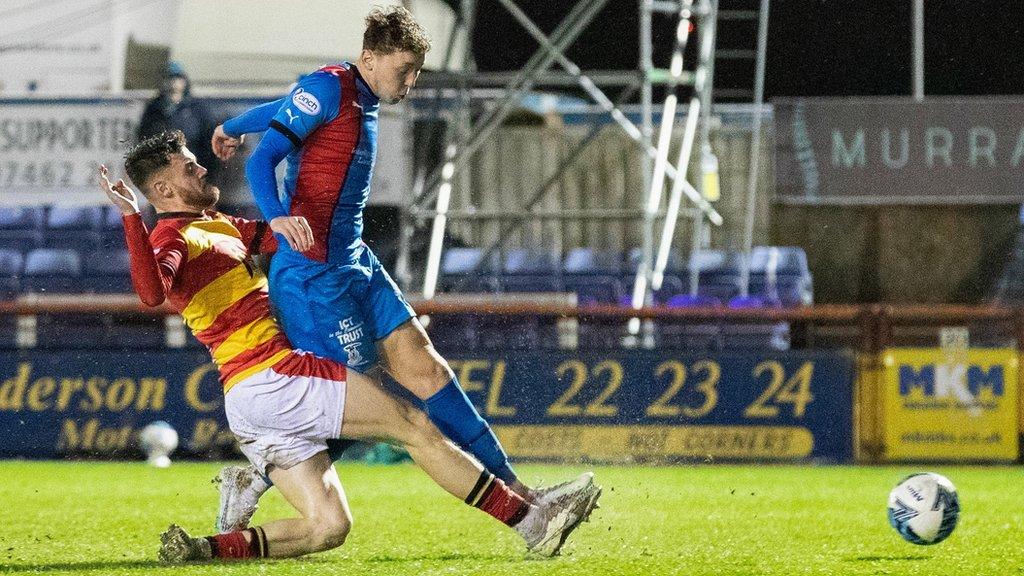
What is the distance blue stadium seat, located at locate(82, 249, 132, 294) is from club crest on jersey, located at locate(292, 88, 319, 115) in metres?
9.32

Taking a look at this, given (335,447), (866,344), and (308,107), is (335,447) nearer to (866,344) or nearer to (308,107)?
(308,107)

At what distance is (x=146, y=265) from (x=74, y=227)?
443 inches

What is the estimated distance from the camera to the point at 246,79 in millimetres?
15539

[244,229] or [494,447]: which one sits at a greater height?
[244,229]

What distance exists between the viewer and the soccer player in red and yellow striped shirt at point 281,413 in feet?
18.4

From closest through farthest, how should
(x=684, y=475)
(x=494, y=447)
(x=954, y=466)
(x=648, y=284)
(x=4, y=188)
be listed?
(x=494, y=447) → (x=684, y=475) → (x=954, y=466) → (x=648, y=284) → (x=4, y=188)

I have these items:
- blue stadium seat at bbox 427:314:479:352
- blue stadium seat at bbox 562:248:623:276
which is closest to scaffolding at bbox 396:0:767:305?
blue stadium seat at bbox 562:248:623:276

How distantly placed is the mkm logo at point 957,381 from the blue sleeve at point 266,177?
23.6 feet

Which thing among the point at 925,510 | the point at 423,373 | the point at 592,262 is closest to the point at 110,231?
the point at 592,262

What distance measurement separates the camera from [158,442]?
11461 mm

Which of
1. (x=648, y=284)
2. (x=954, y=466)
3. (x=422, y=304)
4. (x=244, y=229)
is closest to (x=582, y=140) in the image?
(x=648, y=284)

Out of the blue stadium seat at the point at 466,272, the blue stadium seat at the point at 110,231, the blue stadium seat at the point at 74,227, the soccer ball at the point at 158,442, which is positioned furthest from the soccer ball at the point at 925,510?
the blue stadium seat at the point at 74,227

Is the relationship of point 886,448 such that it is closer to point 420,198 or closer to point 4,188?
point 420,198

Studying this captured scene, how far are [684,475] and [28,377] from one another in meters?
4.97
